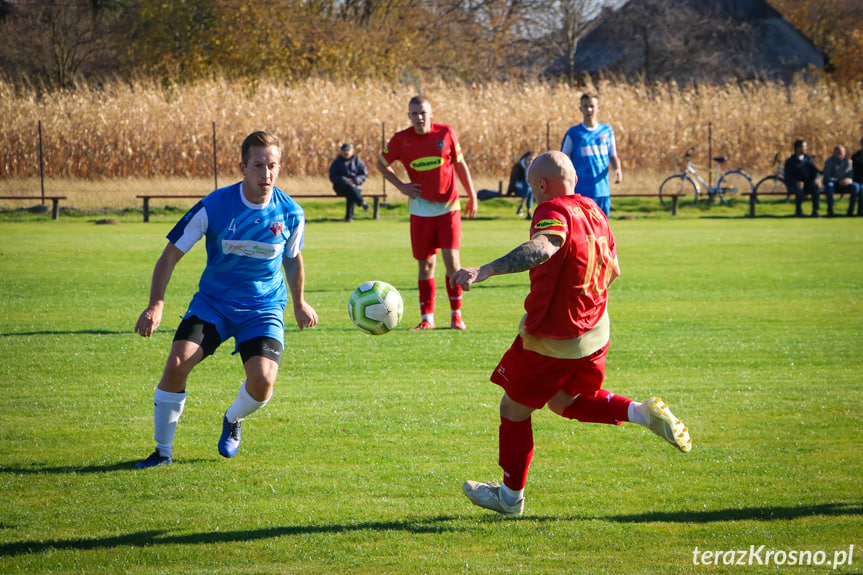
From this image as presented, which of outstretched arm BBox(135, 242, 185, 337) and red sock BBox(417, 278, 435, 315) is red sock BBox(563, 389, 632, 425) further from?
red sock BBox(417, 278, 435, 315)

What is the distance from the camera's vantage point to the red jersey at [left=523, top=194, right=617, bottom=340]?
160 inches

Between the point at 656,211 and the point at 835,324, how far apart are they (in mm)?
17244

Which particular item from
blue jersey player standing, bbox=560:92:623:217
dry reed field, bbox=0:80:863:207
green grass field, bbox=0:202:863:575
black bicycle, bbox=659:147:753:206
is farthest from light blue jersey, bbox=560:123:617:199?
dry reed field, bbox=0:80:863:207

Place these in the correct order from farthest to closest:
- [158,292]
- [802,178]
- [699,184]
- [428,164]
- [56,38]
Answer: [56,38] → [699,184] → [802,178] → [428,164] → [158,292]

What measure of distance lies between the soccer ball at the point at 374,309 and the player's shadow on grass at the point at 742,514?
5.89 ft

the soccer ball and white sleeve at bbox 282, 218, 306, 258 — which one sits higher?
white sleeve at bbox 282, 218, 306, 258

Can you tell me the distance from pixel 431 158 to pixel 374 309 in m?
4.22

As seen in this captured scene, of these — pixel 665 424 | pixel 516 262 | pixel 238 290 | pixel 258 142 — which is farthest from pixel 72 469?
pixel 665 424

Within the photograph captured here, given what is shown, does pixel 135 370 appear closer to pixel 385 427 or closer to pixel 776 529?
pixel 385 427

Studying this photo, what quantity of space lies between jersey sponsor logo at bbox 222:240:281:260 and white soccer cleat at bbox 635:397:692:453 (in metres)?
2.26

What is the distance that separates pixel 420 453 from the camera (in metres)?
5.29

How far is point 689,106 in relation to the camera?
32031 millimetres

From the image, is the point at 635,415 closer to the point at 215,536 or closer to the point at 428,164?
the point at 215,536

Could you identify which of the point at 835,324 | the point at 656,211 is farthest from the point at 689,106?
the point at 835,324
